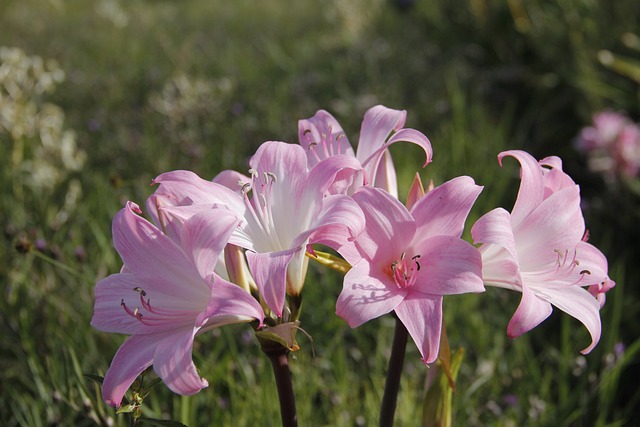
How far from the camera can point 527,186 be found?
3.83 ft

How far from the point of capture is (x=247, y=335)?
218 cm

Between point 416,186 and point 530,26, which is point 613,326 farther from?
point 530,26

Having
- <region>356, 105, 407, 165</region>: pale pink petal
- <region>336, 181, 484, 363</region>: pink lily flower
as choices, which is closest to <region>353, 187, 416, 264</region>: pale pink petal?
<region>336, 181, 484, 363</region>: pink lily flower

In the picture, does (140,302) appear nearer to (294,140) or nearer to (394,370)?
(394,370)

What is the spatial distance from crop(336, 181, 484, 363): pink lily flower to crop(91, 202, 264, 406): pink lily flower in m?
0.18

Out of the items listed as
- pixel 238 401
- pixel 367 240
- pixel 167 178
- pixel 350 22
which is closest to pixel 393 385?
pixel 367 240

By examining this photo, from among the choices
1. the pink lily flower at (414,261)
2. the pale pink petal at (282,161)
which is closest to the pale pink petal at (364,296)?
the pink lily flower at (414,261)

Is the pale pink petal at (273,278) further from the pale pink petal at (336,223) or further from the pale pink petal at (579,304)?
the pale pink petal at (579,304)

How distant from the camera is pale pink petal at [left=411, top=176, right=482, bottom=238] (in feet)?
3.52

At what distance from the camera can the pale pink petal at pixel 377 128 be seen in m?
1.29

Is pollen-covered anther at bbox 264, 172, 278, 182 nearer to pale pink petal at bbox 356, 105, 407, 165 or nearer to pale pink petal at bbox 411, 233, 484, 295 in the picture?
pale pink petal at bbox 356, 105, 407, 165

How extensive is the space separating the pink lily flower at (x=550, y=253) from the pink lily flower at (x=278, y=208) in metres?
0.27

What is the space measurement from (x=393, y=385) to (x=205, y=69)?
14.4 ft

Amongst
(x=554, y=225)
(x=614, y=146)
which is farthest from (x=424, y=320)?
(x=614, y=146)
